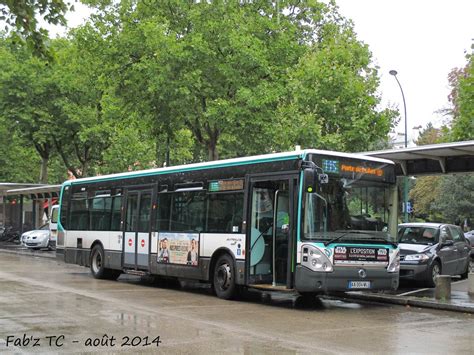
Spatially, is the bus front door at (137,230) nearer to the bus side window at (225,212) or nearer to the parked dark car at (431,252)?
the bus side window at (225,212)

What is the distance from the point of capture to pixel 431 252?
15961 millimetres

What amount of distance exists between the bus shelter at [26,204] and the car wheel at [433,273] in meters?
21.3

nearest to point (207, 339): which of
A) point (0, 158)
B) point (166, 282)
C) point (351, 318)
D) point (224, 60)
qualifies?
point (351, 318)

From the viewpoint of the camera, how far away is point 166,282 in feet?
59.0

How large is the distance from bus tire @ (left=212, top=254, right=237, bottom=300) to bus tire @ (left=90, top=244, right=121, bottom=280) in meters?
5.61

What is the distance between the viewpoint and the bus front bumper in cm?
1174

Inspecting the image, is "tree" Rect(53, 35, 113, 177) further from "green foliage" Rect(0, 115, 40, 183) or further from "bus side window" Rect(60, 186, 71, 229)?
"bus side window" Rect(60, 186, 71, 229)

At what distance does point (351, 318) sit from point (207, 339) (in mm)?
3701

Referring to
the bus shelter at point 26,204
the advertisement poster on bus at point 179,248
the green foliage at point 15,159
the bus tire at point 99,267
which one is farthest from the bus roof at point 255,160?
the green foliage at point 15,159

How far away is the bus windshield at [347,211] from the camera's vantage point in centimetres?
1191

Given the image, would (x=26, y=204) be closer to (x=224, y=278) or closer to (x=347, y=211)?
(x=224, y=278)

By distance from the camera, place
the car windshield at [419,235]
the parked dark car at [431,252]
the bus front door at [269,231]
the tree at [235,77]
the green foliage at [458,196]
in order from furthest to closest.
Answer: the green foliage at [458,196] → the tree at [235,77] → the car windshield at [419,235] → the parked dark car at [431,252] → the bus front door at [269,231]

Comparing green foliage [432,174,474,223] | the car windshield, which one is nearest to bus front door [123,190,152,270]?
the car windshield

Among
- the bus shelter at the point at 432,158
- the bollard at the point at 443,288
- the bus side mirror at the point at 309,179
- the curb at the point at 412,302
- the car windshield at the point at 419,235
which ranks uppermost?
the bus shelter at the point at 432,158
